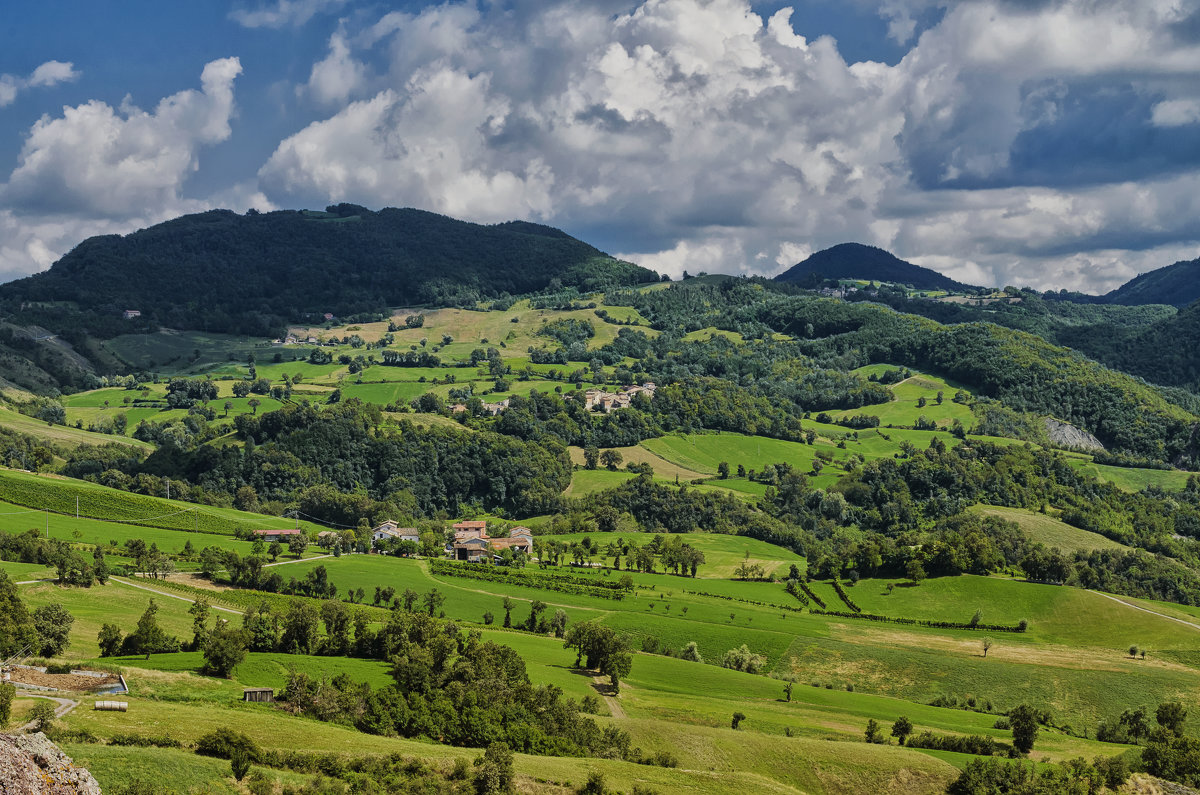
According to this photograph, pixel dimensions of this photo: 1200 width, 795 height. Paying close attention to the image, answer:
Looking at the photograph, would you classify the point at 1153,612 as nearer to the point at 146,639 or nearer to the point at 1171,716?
the point at 1171,716

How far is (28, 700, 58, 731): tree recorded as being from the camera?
1770 inches

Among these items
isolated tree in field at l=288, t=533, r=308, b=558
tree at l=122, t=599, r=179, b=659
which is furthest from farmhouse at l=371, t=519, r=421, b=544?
tree at l=122, t=599, r=179, b=659

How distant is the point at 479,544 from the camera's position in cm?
14200

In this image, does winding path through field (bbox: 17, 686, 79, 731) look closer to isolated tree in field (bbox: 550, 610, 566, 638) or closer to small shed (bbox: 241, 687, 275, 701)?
small shed (bbox: 241, 687, 275, 701)

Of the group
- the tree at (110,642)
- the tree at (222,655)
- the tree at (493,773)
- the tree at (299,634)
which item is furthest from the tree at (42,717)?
the tree at (299,634)

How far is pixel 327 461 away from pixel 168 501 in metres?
41.6

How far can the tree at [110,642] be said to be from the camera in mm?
68812

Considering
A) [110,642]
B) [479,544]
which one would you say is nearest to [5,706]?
[110,642]

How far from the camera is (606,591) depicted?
119 meters

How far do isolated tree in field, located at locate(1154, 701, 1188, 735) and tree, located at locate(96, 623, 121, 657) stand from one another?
7765 cm

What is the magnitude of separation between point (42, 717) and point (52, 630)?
21.9 m

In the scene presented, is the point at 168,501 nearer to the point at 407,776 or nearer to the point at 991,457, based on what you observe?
the point at 407,776

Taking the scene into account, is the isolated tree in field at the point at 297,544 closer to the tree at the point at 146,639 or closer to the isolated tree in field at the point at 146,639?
the tree at the point at 146,639

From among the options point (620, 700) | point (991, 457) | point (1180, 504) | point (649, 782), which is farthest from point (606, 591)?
point (1180, 504)
